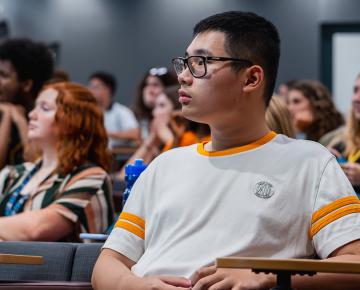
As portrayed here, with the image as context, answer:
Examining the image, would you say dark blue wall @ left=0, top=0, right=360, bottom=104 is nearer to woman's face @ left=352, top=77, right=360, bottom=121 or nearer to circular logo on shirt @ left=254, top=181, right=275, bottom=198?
woman's face @ left=352, top=77, right=360, bottom=121

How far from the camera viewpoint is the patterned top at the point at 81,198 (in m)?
3.41

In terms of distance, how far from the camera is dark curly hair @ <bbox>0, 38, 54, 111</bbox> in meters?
4.69

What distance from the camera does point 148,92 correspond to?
25.2ft

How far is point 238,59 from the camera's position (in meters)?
2.17

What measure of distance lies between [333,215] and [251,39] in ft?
1.60

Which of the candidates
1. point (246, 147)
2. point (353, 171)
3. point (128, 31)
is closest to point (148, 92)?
point (128, 31)

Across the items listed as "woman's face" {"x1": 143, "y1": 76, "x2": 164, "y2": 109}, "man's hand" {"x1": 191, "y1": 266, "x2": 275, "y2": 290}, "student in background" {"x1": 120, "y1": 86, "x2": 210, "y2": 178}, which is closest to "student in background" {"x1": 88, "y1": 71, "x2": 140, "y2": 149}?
"woman's face" {"x1": 143, "y1": 76, "x2": 164, "y2": 109}

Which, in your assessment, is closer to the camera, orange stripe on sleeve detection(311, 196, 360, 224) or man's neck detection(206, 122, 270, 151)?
orange stripe on sleeve detection(311, 196, 360, 224)

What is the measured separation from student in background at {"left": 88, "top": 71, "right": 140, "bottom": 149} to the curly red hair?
4.63 m

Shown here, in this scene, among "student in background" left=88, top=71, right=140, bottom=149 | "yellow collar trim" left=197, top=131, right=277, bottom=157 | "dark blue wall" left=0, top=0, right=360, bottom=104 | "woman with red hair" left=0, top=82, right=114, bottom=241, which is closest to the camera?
"yellow collar trim" left=197, top=131, right=277, bottom=157

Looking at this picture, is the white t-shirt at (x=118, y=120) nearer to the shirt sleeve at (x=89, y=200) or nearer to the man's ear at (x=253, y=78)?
the shirt sleeve at (x=89, y=200)

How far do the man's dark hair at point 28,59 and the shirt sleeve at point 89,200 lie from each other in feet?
4.34

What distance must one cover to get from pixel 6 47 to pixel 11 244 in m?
2.13

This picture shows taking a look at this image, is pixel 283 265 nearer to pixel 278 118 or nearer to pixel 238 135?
pixel 238 135
